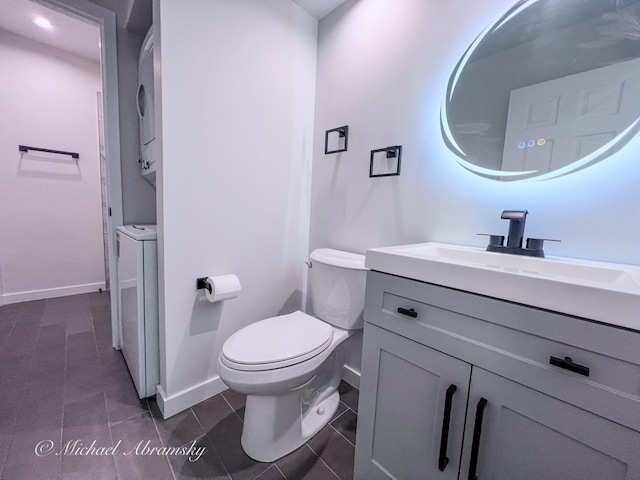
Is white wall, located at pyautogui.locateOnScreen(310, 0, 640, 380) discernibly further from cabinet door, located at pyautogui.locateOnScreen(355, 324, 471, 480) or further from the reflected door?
cabinet door, located at pyautogui.locateOnScreen(355, 324, 471, 480)

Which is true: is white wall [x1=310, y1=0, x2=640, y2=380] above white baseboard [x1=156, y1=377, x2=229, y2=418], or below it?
above

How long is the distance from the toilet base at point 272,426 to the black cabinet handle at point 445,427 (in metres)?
0.59

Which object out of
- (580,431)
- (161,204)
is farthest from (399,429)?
(161,204)

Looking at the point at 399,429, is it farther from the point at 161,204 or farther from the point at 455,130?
the point at 161,204

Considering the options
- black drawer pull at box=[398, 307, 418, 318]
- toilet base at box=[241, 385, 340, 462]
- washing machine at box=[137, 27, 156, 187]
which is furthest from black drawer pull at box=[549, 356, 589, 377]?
washing machine at box=[137, 27, 156, 187]

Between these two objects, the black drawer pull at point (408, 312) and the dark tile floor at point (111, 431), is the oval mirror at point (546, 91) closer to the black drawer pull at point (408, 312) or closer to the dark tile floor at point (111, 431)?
the black drawer pull at point (408, 312)

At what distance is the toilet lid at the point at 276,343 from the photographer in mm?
970

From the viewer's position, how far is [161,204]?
3.91ft

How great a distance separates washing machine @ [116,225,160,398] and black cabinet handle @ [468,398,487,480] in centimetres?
144

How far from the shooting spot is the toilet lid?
3.18 feet

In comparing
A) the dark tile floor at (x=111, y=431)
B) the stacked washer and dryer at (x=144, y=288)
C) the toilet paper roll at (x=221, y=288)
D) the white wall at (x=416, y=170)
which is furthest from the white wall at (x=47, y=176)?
the white wall at (x=416, y=170)

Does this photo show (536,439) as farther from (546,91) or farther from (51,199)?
(51,199)

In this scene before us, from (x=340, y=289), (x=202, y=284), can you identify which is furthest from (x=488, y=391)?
(x=202, y=284)

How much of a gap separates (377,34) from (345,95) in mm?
328
